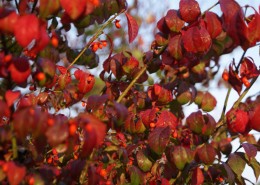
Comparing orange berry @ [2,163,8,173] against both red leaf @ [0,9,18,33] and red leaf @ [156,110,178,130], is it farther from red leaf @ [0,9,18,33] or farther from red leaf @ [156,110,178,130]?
red leaf @ [156,110,178,130]

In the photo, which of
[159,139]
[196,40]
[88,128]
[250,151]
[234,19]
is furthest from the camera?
[250,151]

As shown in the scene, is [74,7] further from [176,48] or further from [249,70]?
[249,70]

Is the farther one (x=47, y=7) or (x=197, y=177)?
(x=197, y=177)

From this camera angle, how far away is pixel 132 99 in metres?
2.15

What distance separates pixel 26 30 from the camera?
43.5 inches

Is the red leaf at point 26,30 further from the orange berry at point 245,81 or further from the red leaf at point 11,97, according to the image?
the orange berry at point 245,81

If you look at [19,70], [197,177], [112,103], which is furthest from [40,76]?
[197,177]

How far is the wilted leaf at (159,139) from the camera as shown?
1.63m

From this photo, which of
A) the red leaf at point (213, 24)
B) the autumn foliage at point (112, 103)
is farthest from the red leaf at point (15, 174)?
the red leaf at point (213, 24)

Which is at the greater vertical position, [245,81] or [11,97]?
[11,97]

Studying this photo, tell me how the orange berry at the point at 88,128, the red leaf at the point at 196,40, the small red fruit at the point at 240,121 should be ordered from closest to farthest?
the orange berry at the point at 88,128 < the red leaf at the point at 196,40 < the small red fruit at the point at 240,121

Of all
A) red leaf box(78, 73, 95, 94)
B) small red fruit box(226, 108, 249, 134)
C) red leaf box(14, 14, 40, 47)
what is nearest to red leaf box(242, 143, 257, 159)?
small red fruit box(226, 108, 249, 134)

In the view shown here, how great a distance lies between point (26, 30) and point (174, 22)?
0.72 metres

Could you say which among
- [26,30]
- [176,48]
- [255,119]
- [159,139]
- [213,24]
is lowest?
[159,139]
